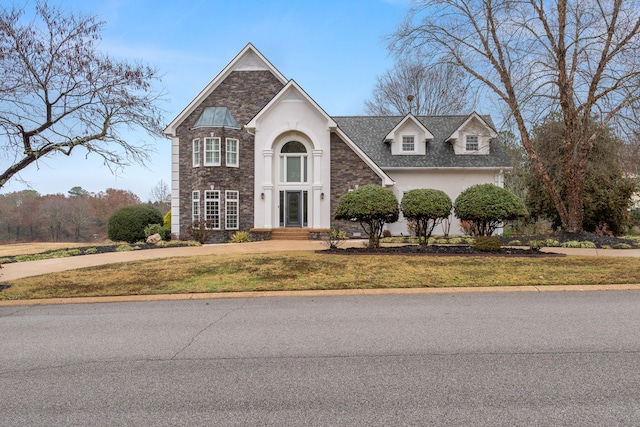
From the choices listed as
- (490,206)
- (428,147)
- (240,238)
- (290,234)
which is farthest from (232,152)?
(490,206)

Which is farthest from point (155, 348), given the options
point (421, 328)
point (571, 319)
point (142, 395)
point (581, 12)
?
point (581, 12)

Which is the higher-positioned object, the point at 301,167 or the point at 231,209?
the point at 301,167

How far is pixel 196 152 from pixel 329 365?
1997 centimetres

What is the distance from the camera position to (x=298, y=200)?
22750 millimetres

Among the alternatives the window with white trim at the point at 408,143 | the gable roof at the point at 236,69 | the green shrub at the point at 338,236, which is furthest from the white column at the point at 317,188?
the window with white trim at the point at 408,143

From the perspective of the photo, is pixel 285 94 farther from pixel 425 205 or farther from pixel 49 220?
pixel 49 220

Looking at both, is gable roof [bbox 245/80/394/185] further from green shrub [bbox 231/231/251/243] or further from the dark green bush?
the dark green bush

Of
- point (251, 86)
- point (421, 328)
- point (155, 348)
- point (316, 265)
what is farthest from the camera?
point (251, 86)

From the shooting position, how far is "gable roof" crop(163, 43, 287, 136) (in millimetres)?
23391

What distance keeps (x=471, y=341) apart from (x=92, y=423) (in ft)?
13.6

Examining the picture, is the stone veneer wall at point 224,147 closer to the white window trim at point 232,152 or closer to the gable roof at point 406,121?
the white window trim at point 232,152

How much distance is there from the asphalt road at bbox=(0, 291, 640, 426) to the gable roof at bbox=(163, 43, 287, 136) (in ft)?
57.1

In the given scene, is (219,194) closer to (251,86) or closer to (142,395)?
(251,86)

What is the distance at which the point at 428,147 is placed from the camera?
25.3 metres
